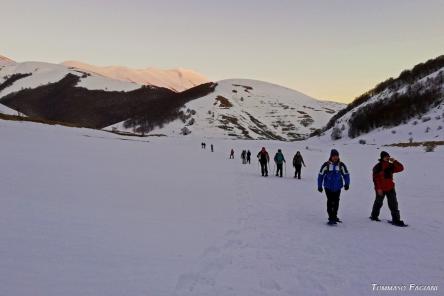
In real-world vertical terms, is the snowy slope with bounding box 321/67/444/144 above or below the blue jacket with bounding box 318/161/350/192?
above

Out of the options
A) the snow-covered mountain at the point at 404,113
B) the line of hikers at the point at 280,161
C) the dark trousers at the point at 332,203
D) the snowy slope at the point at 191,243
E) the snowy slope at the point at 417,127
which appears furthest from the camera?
the snow-covered mountain at the point at 404,113

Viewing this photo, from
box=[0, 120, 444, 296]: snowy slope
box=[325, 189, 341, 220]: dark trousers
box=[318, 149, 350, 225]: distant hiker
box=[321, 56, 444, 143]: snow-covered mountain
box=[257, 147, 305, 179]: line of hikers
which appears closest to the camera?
box=[0, 120, 444, 296]: snowy slope

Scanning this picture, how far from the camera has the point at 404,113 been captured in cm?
5703

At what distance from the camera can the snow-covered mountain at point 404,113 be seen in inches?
1892

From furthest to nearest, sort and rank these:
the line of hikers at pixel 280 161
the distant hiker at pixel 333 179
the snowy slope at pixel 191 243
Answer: the line of hikers at pixel 280 161, the distant hiker at pixel 333 179, the snowy slope at pixel 191 243

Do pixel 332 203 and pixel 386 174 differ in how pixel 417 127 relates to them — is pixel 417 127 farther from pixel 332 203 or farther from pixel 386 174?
pixel 332 203

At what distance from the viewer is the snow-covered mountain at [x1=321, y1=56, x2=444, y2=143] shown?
48.1 metres

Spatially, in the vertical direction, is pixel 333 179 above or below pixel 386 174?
below

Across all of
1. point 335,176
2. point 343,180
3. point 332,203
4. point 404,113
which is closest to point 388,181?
point 343,180

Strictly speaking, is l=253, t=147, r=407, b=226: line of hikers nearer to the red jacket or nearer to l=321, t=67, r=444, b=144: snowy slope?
the red jacket

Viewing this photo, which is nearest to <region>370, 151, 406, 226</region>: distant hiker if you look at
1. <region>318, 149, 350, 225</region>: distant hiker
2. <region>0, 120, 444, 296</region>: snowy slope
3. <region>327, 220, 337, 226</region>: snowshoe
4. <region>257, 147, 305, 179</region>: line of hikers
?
<region>0, 120, 444, 296</region>: snowy slope

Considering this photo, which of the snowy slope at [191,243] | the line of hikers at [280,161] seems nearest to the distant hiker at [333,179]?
the snowy slope at [191,243]

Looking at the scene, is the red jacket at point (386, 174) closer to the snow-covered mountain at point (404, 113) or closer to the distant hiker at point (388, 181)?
the distant hiker at point (388, 181)

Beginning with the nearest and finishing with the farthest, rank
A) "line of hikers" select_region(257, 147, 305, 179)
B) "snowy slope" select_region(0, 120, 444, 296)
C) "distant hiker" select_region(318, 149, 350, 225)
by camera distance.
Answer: "snowy slope" select_region(0, 120, 444, 296) < "distant hiker" select_region(318, 149, 350, 225) < "line of hikers" select_region(257, 147, 305, 179)
